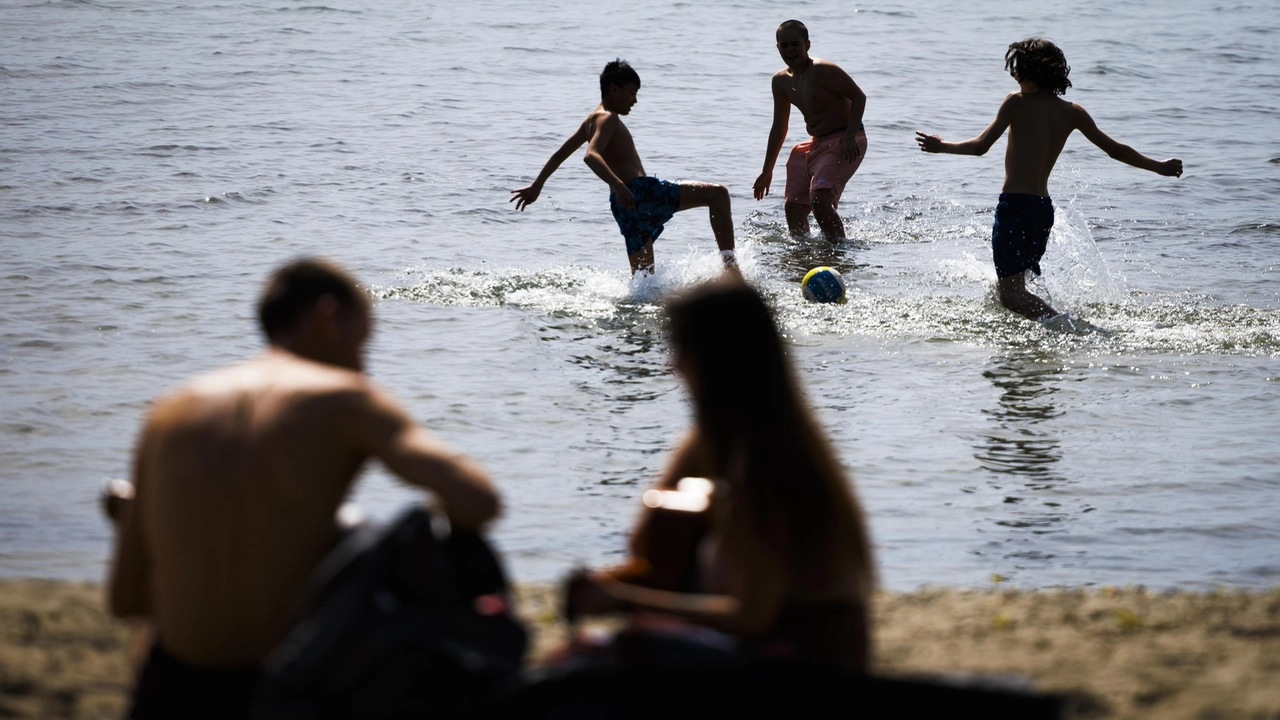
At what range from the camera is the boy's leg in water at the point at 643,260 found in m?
10.7

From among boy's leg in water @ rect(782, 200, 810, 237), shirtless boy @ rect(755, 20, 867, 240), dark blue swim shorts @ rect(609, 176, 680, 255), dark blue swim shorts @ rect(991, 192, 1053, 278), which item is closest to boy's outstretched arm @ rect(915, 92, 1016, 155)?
dark blue swim shorts @ rect(991, 192, 1053, 278)

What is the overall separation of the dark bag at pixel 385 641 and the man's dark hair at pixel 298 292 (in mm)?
575

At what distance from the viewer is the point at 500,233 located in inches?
539

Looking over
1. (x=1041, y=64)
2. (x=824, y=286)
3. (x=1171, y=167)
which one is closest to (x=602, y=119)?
(x=824, y=286)

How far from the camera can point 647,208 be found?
10.4 meters

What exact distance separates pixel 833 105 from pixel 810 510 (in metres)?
9.73

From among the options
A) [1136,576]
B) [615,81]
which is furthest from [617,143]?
[1136,576]

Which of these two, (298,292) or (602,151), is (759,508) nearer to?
(298,292)

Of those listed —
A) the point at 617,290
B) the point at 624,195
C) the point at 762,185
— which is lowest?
the point at 617,290

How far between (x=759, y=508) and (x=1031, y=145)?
6550mm

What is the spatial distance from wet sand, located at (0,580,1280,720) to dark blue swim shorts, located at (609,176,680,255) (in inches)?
223

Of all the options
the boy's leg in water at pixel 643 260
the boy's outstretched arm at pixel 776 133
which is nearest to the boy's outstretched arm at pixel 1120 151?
the boy's leg in water at pixel 643 260

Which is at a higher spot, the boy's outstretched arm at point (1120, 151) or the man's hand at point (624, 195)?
the boy's outstretched arm at point (1120, 151)

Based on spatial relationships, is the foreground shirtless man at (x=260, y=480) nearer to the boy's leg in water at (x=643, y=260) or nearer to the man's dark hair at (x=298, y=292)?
the man's dark hair at (x=298, y=292)
